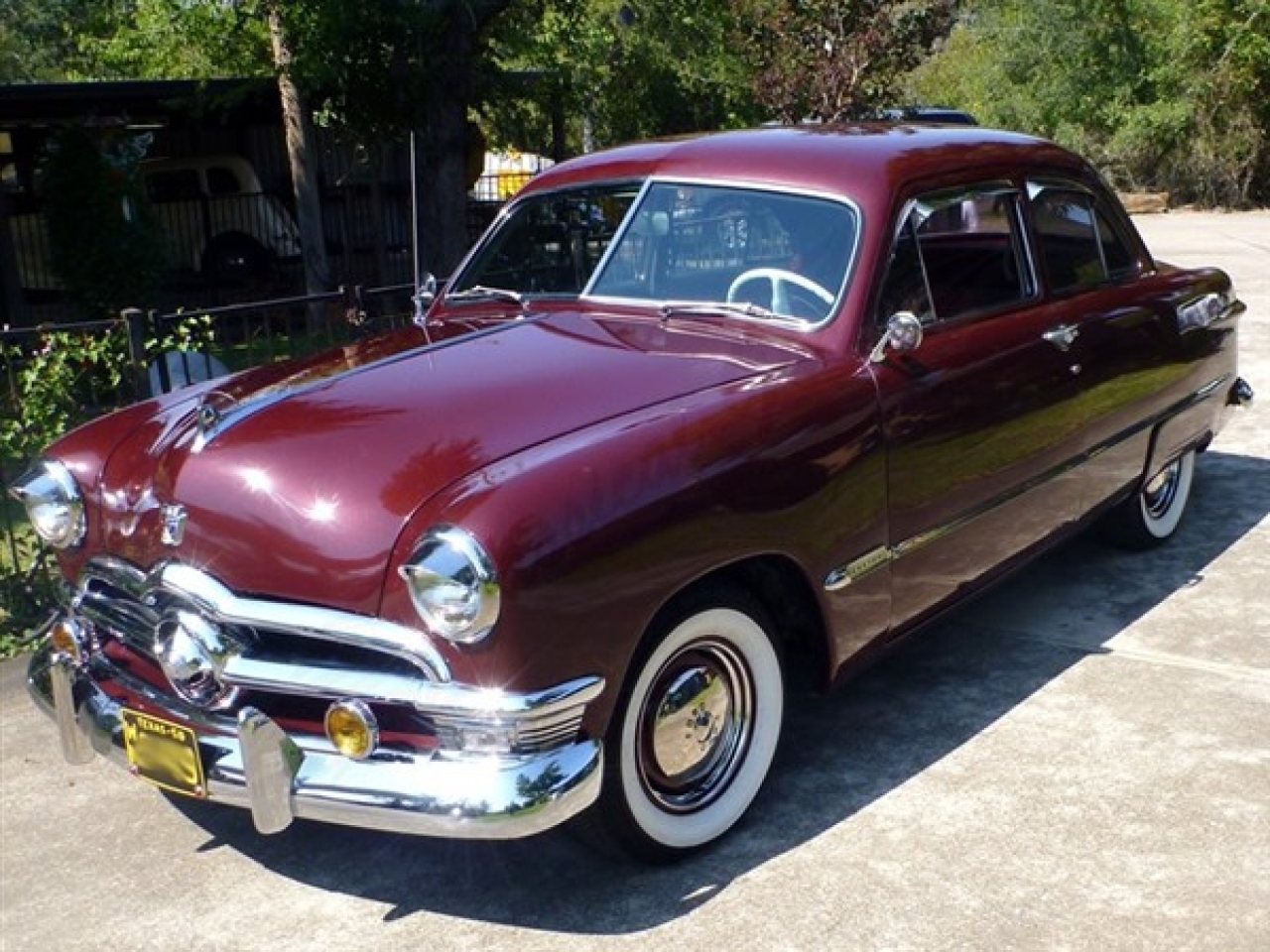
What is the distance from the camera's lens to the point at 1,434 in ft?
17.8

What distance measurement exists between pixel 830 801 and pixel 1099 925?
2.75ft

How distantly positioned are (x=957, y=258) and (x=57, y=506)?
2.90m

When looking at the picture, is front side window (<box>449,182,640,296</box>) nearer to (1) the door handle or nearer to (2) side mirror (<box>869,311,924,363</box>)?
(2) side mirror (<box>869,311,924,363</box>)

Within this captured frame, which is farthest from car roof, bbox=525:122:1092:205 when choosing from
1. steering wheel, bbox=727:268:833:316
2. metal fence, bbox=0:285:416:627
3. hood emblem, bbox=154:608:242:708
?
hood emblem, bbox=154:608:242:708

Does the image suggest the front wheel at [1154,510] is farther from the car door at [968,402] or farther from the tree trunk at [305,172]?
the tree trunk at [305,172]

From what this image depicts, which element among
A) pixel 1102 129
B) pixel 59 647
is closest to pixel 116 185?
pixel 59 647

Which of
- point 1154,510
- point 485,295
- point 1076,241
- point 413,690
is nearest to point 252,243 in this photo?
point 485,295

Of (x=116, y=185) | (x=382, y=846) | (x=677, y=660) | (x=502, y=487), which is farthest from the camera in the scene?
(x=116, y=185)

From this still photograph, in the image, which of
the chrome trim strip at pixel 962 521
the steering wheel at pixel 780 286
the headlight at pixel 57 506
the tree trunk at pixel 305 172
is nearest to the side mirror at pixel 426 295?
the steering wheel at pixel 780 286

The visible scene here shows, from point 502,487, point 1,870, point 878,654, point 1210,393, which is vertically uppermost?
point 502,487

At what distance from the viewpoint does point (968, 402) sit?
4.12 m

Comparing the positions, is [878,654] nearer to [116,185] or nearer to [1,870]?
[1,870]

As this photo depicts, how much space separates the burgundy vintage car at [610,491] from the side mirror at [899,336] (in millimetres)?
10

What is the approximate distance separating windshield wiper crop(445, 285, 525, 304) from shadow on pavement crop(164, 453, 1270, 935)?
1638mm
